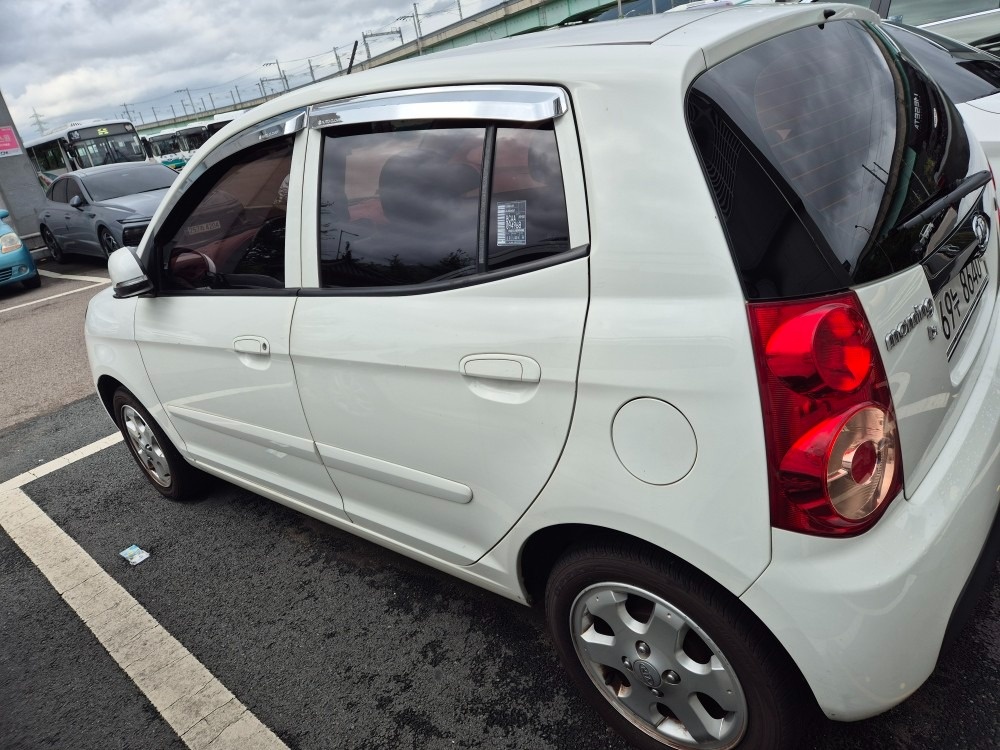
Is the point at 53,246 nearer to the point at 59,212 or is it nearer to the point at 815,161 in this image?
the point at 59,212

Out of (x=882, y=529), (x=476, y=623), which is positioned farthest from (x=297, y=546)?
(x=882, y=529)

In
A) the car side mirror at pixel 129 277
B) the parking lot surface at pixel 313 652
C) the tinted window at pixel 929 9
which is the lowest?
the parking lot surface at pixel 313 652

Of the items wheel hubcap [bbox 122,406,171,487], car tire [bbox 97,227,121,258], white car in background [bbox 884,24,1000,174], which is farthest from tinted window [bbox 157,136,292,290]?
car tire [bbox 97,227,121,258]

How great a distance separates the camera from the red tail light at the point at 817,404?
133cm

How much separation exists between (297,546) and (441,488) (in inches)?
54.7

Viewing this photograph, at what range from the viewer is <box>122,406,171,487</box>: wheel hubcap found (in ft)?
11.4

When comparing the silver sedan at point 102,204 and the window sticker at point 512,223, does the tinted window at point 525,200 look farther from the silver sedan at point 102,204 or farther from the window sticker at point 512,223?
the silver sedan at point 102,204

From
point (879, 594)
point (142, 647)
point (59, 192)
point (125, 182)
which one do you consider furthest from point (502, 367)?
point (59, 192)

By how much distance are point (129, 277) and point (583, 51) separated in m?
1.99

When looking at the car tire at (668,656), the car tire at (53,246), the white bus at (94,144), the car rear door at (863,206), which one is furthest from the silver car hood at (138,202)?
the white bus at (94,144)

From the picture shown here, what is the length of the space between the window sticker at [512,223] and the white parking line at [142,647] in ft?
5.28

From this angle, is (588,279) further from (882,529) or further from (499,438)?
(882,529)

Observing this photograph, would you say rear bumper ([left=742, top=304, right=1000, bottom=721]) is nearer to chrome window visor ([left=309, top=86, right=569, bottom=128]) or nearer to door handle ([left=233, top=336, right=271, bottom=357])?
chrome window visor ([left=309, top=86, right=569, bottom=128])

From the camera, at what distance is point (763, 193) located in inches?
54.5
